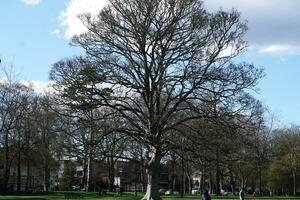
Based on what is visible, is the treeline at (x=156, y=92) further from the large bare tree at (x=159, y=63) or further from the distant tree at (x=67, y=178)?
the distant tree at (x=67, y=178)

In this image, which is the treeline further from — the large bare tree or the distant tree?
the distant tree

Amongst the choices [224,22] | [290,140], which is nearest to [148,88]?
[224,22]

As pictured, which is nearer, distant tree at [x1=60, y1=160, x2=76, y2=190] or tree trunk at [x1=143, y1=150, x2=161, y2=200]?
tree trunk at [x1=143, y1=150, x2=161, y2=200]

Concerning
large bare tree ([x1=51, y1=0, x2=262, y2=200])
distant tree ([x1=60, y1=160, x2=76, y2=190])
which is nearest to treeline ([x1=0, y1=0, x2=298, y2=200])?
large bare tree ([x1=51, y1=0, x2=262, y2=200])

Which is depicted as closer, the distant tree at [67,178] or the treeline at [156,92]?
the treeline at [156,92]

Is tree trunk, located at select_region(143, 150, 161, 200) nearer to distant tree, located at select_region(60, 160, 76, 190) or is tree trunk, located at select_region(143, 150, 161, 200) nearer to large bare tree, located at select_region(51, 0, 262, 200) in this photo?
large bare tree, located at select_region(51, 0, 262, 200)

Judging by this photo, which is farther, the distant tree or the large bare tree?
the distant tree

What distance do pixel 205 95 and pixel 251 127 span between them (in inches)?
169

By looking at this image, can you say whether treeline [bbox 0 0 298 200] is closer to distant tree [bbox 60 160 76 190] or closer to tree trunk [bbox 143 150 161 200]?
tree trunk [bbox 143 150 161 200]

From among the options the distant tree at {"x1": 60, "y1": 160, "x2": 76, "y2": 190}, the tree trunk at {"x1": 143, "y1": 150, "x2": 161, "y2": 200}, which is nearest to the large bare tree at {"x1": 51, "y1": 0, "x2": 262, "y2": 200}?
the tree trunk at {"x1": 143, "y1": 150, "x2": 161, "y2": 200}

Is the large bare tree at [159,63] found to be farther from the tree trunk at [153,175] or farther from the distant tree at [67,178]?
the distant tree at [67,178]

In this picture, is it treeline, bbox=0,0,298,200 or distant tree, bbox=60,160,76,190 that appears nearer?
treeline, bbox=0,0,298,200

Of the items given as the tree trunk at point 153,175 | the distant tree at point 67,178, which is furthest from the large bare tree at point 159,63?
the distant tree at point 67,178

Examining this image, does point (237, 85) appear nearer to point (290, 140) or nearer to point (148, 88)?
point (148, 88)
